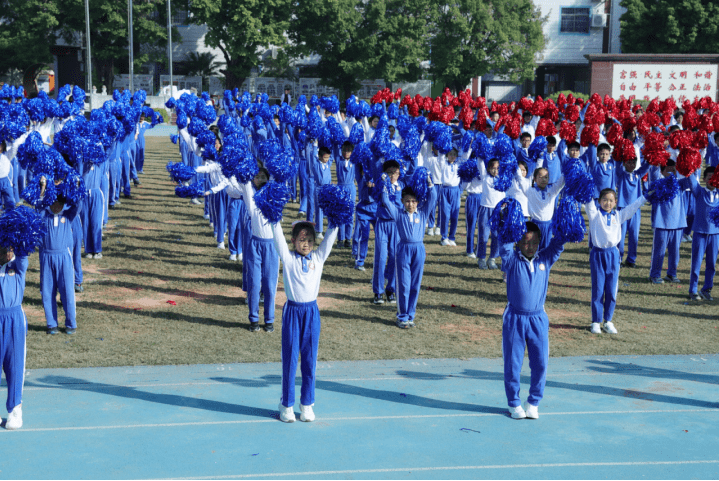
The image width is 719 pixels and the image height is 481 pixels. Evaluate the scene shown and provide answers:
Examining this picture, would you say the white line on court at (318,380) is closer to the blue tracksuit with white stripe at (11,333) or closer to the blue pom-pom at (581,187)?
the blue tracksuit with white stripe at (11,333)

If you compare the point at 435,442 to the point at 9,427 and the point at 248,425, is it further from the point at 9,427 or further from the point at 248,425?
the point at 9,427

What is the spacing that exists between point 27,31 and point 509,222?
44.0 metres

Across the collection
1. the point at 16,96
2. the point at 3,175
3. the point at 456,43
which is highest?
the point at 456,43

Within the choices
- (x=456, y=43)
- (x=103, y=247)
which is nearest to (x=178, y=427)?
(x=103, y=247)

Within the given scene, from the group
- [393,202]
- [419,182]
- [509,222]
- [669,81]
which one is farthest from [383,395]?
[669,81]

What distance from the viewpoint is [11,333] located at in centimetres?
592

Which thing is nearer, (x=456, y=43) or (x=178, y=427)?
(x=178, y=427)

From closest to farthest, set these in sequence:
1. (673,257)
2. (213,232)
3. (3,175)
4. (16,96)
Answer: (673,257) < (3,175) < (213,232) < (16,96)

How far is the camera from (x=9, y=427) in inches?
233

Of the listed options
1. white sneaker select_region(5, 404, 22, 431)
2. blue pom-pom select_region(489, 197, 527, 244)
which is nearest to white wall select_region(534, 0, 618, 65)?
blue pom-pom select_region(489, 197, 527, 244)

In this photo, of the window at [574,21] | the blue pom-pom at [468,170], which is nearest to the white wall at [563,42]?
the window at [574,21]

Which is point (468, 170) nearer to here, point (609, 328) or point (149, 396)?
point (609, 328)

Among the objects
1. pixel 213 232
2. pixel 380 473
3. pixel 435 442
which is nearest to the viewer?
pixel 380 473

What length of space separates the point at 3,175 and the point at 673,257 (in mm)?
10529
